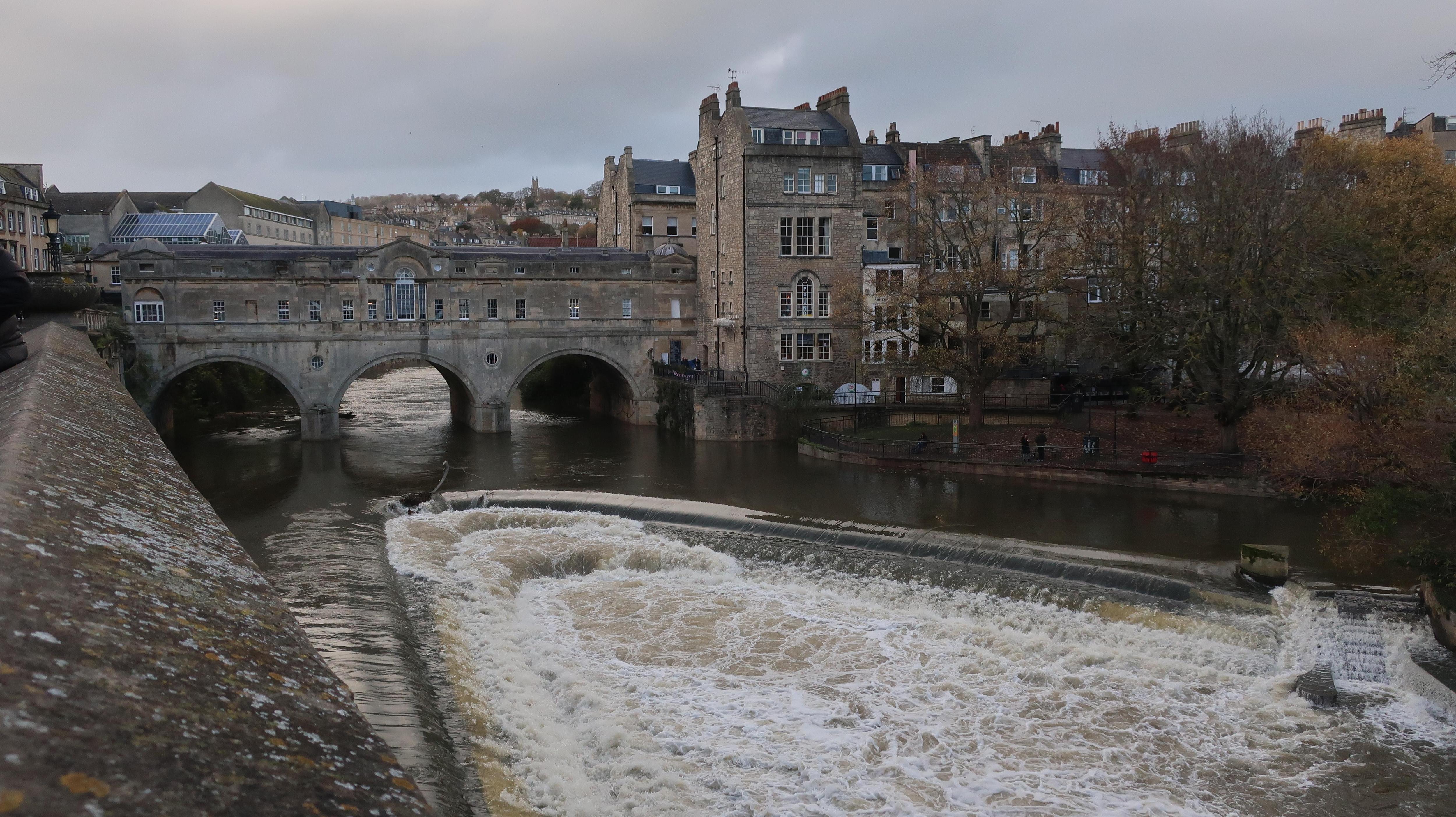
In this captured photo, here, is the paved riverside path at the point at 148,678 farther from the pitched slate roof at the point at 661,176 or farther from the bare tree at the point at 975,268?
the pitched slate roof at the point at 661,176

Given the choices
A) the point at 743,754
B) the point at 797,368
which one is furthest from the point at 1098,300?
the point at 743,754

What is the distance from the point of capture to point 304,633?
14.5 ft

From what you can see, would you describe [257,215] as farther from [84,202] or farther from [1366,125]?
[1366,125]

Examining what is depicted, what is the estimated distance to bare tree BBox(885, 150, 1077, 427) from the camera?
33.4 meters

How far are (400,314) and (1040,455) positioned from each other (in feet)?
80.4

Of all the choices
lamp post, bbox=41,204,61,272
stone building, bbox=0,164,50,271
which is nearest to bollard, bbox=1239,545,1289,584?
lamp post, bbox=41,204,61,272

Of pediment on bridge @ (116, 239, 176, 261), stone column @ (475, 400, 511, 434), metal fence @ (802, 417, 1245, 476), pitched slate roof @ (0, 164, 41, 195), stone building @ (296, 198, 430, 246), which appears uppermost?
stone building @ (296, 198, 430, 246)

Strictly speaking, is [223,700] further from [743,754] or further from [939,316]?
[939,316]

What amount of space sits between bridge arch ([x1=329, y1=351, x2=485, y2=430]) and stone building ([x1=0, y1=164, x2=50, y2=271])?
21.5 m

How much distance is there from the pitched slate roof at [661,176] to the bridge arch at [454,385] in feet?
58.5

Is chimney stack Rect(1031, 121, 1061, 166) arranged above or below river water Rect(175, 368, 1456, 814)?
above

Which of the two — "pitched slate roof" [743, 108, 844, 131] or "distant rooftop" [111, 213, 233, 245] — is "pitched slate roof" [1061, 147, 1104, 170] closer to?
"pitched slate roof" [743, 108, 844, 131]

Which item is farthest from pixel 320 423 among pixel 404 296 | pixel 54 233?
pixel 54 233

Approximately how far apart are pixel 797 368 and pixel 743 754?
29.6 m
